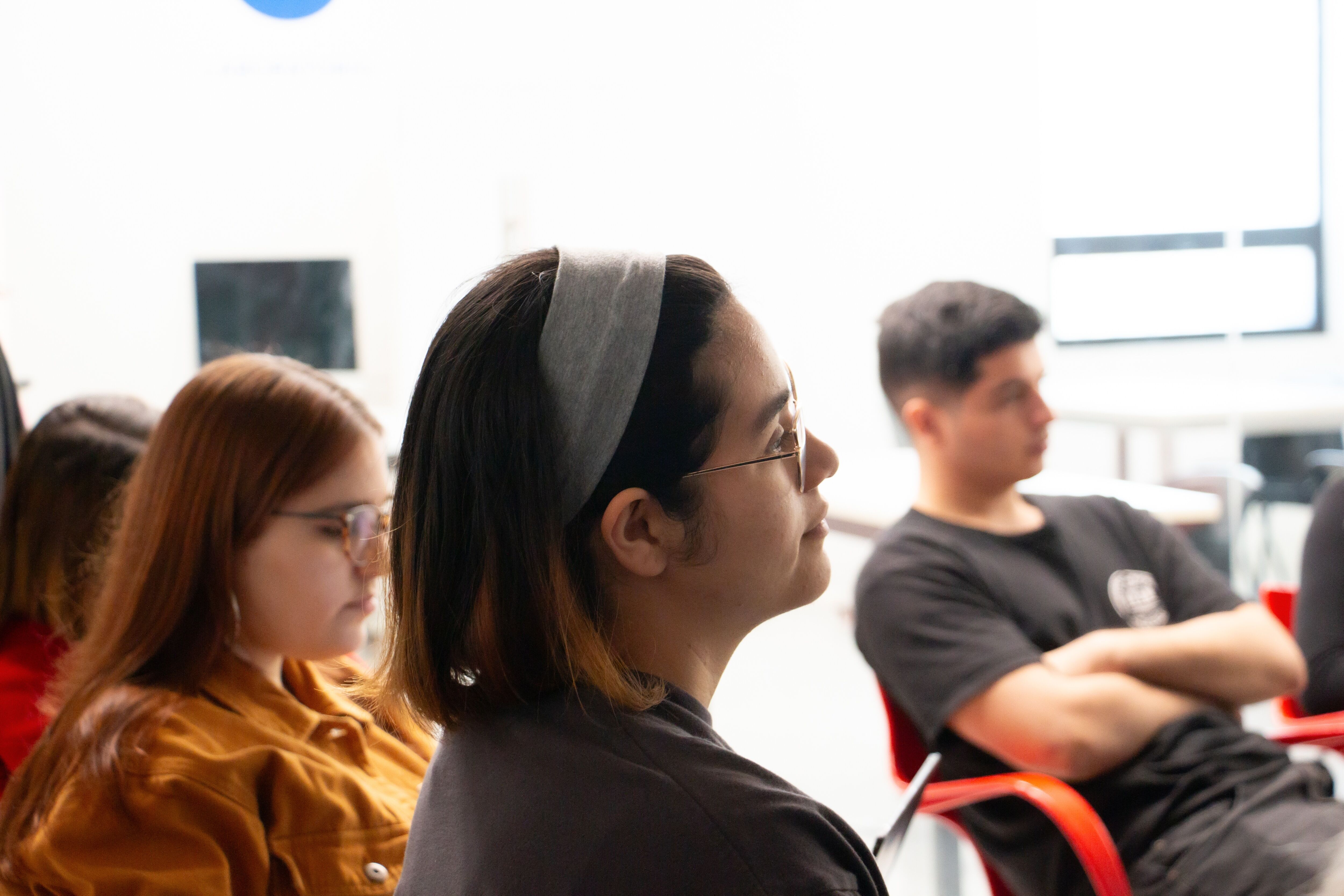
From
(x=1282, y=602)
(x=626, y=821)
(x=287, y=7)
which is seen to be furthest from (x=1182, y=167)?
(x=626, y=821)

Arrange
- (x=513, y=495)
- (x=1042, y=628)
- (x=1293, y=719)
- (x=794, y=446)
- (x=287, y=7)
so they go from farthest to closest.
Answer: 1. (x=287, y=7)
2. (x=1293, y=719)
3. (x=1042, y=628)
4. (x=794, y=446)
5. (x=513, y=495)

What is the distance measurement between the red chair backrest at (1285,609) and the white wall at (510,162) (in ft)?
4.51

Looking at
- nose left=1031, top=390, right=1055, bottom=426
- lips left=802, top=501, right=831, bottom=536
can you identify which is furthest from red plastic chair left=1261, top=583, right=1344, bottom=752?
lips left=802, top=501, right=831, bottom=536

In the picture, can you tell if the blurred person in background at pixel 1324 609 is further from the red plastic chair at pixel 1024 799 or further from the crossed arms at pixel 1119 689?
the red plastic chair at pixel 1024 799

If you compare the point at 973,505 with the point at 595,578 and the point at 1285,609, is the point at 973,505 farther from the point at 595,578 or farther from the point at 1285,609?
the point at 595,578

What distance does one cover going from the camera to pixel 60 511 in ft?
5.65

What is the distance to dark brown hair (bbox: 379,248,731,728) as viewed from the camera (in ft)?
2.96

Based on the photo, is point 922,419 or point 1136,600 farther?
point 922,419

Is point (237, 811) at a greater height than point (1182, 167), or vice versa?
point (1182, 167)

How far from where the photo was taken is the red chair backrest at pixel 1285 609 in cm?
240

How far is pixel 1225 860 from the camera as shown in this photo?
5.54ft

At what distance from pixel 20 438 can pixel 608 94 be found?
204cm

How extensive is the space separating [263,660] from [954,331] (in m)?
1.32

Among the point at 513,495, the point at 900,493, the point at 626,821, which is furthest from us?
the point at 900,493
